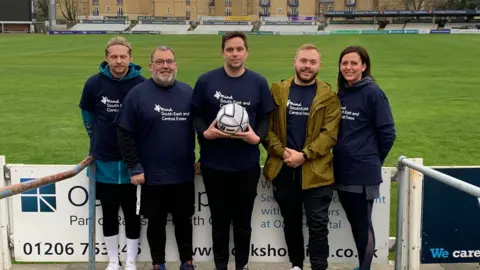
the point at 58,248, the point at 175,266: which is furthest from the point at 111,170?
the point at 175,266

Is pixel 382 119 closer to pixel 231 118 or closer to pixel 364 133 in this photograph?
pixel 364 133

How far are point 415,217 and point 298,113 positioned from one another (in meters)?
1.21

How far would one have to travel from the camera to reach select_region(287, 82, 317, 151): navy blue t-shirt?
4043 mm

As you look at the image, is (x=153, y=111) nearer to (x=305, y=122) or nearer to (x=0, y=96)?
(x=305, y=122)

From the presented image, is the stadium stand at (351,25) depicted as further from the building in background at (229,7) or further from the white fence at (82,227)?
the white fence at (82,227)

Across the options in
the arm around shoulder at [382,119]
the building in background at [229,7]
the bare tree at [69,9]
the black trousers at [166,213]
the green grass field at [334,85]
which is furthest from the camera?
the bare tree at [69,9]

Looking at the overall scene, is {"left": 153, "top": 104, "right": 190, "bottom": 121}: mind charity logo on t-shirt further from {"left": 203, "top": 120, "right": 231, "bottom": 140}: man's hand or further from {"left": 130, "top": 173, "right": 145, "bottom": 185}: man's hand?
{"left": 130, "top": 173, "right": 145, "bottom": 185}: man's hand

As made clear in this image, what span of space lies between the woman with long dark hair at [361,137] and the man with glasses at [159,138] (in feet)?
3.84

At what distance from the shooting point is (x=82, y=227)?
4.52m

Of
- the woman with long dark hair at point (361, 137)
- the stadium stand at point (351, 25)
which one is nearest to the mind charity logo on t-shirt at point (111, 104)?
the woman with long dark hair at point (361, 137)

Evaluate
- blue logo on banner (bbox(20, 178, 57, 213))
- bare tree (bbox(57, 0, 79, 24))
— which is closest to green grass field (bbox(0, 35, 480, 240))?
blue logo on banner (bbox(20, 178, 57, 213))

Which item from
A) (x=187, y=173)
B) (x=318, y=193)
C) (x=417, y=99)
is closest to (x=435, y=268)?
(x=318, y=193)

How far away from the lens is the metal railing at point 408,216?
411cm

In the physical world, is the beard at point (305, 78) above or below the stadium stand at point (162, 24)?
below
